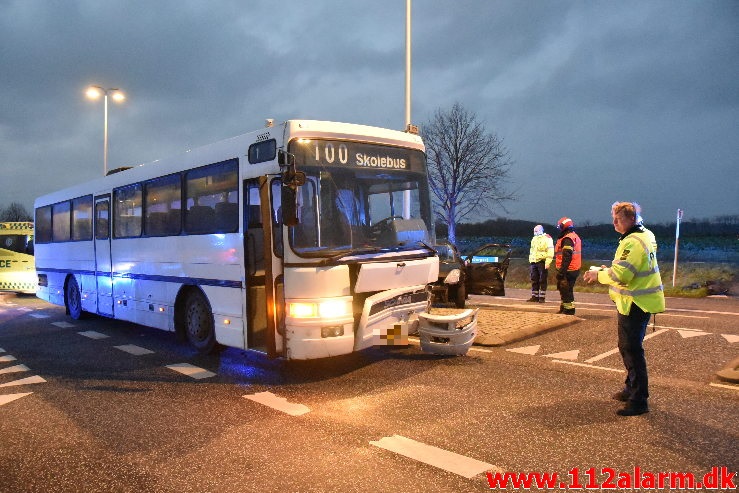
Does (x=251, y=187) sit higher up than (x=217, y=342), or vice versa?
(x=251, y=187)

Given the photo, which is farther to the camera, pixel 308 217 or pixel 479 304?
pixel 479 304

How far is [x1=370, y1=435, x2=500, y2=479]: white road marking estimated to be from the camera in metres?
4.09

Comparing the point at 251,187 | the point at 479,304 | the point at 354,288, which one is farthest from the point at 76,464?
the point at 479,304

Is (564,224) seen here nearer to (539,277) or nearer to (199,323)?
(539,277)

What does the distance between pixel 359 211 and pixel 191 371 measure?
307 cm

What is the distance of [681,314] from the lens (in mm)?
11906

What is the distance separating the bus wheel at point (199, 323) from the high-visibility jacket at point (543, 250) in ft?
27.1

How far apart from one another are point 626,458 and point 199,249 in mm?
5977

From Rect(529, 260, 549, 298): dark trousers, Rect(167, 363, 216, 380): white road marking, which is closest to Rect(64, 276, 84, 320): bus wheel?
Rect(167, 363, 216, 380): white road marking

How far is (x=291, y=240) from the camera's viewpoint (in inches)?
253

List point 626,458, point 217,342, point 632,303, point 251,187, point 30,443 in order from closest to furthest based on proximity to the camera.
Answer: point 626,458
point 30,443
point 632,303
point 251,187
point 217,342

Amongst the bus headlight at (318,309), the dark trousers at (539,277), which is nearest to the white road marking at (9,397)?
the bus headlight at (318,309)

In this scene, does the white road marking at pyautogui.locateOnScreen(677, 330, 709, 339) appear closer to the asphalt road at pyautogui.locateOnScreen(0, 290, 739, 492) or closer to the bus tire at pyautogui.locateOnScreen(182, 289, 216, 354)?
the asphalt road at pyautogui.locateOnScreen(0, 290, 739, 492)

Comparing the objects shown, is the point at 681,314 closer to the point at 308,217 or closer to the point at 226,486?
the point at 308,217
